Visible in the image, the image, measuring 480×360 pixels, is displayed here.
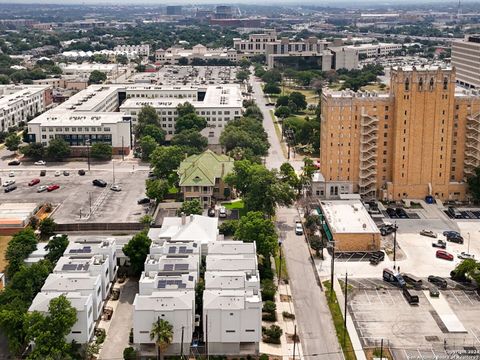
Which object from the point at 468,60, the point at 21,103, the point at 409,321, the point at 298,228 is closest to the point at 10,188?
the point at 298,228

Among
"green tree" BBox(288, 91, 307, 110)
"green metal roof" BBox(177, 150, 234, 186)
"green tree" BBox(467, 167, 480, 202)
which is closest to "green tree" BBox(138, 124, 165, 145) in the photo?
"green metal roof" BBox(177, 150, 234, 186)

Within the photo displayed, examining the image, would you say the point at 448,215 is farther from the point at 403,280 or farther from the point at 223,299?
the point at 223,299

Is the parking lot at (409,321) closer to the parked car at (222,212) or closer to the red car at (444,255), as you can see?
the red car at (444,255)

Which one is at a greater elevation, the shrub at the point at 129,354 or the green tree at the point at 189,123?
the green tree at the point at 189,123

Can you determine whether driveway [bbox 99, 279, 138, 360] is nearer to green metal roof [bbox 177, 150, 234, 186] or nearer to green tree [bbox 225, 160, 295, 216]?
green tree [bbox 225, 160, 295, 216]

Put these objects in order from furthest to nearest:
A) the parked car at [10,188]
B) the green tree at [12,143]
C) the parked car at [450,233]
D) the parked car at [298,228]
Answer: the green tree at [12,143] < the parked car at [10,188] < the parked car at [298,228] < the parked car at [450,233]

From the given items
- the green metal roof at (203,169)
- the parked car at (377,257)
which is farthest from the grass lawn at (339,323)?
the green metal roof at (203,169)
